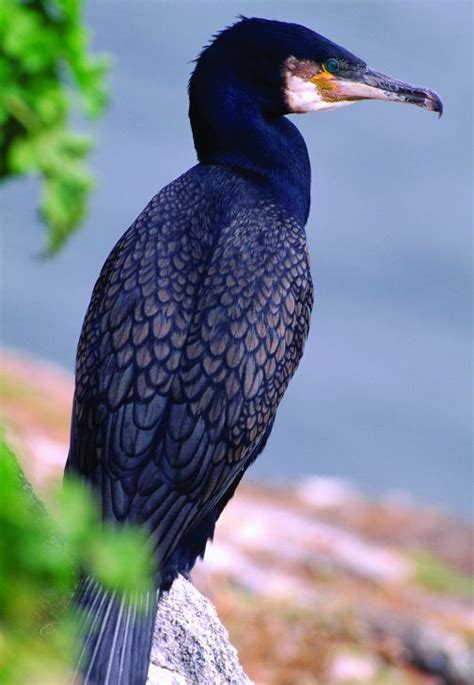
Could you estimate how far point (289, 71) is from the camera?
192 inches

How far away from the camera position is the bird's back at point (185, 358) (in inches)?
151

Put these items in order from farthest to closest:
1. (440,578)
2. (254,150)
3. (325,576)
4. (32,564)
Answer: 1. (440,578)
2. (325,576)
3. (254,150)
4. (32,564)

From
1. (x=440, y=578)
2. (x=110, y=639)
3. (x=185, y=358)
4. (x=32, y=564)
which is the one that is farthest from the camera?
(x=440, y=578)

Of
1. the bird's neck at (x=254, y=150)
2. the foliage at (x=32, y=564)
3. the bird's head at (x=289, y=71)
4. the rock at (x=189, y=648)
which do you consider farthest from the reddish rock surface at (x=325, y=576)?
→ the foliage at (x=32, y=564)

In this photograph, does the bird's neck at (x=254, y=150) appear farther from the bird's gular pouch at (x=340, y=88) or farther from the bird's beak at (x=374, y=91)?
the bird's beak at (x=374, y=91)

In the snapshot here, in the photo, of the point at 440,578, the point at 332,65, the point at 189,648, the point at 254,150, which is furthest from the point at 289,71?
the point at 440,578

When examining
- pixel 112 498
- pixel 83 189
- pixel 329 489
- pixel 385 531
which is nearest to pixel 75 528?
pixel 112 498

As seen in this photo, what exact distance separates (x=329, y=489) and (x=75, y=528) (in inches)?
677

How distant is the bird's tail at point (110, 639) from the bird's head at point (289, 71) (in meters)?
2.18

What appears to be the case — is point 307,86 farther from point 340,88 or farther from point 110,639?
point 110,639

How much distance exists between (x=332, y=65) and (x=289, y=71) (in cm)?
24

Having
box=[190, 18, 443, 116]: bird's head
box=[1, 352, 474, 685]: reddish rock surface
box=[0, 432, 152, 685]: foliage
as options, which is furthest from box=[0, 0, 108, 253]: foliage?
box=[0, 432, 152, 685]: foliage

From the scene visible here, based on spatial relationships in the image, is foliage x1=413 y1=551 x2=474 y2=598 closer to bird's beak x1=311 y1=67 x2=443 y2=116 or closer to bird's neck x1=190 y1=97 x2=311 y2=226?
bird's beak x1=311 y1=67 x2=443 y2=116

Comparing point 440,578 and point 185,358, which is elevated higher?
point 440,578
